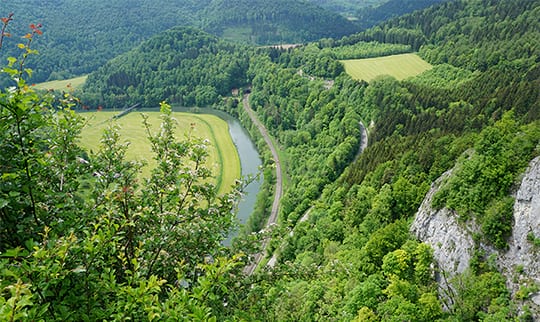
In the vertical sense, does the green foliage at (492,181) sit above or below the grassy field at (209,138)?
above

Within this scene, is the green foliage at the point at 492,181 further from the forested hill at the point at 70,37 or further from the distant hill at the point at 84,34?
the distant hill at the point at 84,34

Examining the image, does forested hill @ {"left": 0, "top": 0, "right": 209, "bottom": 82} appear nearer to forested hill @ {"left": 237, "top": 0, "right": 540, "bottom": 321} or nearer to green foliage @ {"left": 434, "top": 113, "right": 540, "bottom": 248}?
forested hill @ {"left": 237, "top": 0, "right": 540, "bottom": 321}

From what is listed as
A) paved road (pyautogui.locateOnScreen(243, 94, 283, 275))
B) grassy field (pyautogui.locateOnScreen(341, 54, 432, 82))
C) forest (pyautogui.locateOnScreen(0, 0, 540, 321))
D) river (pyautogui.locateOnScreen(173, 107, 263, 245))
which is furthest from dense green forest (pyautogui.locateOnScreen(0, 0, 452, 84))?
forest (pyautogui.locateOnScreen(0, 0, 540, 321))

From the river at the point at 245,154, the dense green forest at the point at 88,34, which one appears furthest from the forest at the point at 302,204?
the dense green forest at the point at 88,34

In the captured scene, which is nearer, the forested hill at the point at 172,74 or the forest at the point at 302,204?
the forest at the point at 302,204

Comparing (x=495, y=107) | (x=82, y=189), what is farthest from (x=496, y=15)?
(x=82, y=189)

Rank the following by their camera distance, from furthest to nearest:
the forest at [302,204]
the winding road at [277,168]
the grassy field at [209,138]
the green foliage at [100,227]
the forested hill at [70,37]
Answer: the forested hill at [70,37] → the grassy field at [209,138] → the winding road at [277,168] → the forest at [302,204] → the green foliage at [100,227]

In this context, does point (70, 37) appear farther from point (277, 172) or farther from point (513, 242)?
point (513, 242)
